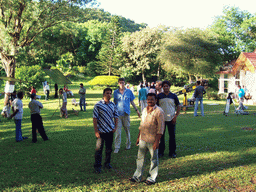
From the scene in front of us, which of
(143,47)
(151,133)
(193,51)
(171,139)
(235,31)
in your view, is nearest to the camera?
(151,133)

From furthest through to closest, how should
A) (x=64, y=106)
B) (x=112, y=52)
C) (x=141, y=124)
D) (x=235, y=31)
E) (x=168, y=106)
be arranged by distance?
(x=112, y=52) < (x=235, y=31) < (x=64, y=106) < (x=168, y=106) < (x=141, y=124)

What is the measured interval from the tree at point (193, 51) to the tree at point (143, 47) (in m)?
8.20

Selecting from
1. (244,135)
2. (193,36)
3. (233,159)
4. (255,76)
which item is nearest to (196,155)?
(233,159)

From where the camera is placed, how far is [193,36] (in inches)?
1430

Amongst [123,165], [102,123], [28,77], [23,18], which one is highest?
[23,18]

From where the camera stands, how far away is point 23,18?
18.4 meters

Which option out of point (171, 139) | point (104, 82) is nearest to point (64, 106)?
point (171, 139)

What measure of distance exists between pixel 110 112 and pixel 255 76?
22.3m

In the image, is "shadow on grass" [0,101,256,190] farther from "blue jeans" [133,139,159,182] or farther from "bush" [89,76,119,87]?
"bush" [89,76,119,87]

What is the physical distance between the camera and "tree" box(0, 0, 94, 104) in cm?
1761

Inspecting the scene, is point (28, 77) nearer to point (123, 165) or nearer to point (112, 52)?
point (123, 165)

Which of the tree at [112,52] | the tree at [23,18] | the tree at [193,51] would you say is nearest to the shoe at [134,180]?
the tree at [23,18]

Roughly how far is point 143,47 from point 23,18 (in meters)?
29.9

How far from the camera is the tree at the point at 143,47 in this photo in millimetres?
45562
